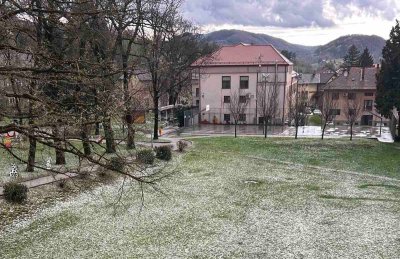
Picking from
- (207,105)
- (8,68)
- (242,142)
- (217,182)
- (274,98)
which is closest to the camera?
(8,68)

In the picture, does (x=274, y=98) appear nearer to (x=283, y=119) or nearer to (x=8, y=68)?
(x=283, y=119)

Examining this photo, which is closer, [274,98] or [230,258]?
[230,258]

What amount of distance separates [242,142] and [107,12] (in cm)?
3185

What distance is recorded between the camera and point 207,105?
6144 centimetres

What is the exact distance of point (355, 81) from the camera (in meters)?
69.9

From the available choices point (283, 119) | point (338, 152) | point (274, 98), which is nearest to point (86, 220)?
point (338, 152)

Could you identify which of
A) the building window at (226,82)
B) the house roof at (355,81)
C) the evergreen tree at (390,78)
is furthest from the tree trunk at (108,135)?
the house roof at (355,81)

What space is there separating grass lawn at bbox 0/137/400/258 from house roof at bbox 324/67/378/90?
4418cm

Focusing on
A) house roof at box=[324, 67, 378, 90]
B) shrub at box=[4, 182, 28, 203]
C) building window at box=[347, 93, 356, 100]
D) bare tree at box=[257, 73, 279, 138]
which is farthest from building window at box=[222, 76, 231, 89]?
shrub at box=[4, 182, 28, 203]

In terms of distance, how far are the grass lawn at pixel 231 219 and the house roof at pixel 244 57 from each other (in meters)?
33.8

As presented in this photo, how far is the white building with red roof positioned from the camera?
191 feet

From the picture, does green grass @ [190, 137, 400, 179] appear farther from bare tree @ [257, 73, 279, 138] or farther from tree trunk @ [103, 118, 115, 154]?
tree trunk @ [103, 118, 115, 154]

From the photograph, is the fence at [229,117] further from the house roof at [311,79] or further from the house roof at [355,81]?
the house roof at [311,79]

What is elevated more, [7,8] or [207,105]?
[7,8]
